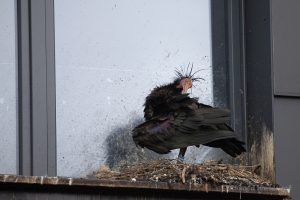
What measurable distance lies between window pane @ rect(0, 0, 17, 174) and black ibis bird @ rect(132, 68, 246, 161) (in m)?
0.83

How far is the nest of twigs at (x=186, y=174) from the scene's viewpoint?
6.56m

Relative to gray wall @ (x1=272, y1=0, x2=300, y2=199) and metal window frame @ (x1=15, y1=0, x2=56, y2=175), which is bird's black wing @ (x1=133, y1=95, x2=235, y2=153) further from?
gray wall @ (x1=272, y1=0, x2=300, y2=199)

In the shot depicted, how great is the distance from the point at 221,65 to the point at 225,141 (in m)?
1.10

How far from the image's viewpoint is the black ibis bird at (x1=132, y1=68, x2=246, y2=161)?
7.11 metres

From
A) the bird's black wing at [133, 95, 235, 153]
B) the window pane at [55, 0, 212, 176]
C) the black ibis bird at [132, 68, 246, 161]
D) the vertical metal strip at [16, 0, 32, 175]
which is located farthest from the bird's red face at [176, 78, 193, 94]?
the vertical metal strip at [16, 0, 32, 175]

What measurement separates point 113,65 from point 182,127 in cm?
87

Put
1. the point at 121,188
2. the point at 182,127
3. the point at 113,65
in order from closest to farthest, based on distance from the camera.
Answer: the point at 121,188 < the point at 182,127 < the point at 113,65

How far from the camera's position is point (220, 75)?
8172mm

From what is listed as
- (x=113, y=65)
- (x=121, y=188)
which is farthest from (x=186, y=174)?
(x=113, y=65)

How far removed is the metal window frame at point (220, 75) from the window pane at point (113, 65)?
123mm

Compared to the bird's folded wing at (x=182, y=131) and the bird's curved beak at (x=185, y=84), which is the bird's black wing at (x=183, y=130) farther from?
the bird's curved beak at (x=185, y=84)

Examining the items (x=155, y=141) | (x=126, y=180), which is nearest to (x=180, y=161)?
(x=155, y=141)

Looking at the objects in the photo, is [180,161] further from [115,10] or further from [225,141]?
[115,10]

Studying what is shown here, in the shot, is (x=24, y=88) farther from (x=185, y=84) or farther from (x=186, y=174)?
(x=186, y=174)
